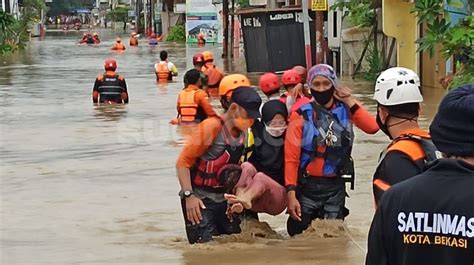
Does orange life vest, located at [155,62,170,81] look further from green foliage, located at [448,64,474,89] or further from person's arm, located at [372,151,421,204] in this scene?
person's arm, located at [372,151,421,204]

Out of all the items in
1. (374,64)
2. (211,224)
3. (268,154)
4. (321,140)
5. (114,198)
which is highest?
(321,140)

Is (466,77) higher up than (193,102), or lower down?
higher up

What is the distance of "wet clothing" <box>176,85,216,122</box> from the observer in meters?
14.0

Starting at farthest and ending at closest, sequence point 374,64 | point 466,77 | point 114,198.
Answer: point 374,64 → point 466,77 → point 114,198

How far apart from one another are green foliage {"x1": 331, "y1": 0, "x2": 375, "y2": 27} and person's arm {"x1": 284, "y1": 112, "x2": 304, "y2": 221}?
17626 millimetres

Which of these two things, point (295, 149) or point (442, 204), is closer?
point (442, 204)

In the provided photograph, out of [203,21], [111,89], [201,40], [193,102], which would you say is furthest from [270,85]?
[203,21]

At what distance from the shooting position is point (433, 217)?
10.1ft

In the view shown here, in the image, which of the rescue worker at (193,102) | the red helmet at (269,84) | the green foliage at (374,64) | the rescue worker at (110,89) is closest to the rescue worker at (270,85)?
the red helmet at (269,84)

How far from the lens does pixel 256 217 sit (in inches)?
327

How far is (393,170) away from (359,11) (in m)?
21.8

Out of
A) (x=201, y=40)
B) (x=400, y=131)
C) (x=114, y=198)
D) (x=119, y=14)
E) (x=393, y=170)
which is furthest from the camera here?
(x=119, y=14)

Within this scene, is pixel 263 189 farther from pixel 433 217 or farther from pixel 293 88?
pixel 433 217

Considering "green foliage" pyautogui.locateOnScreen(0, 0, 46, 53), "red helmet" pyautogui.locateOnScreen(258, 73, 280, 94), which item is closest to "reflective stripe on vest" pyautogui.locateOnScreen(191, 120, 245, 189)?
"red helmet" pyautogui.locateOnScreen(258, 73, 280, 94)
